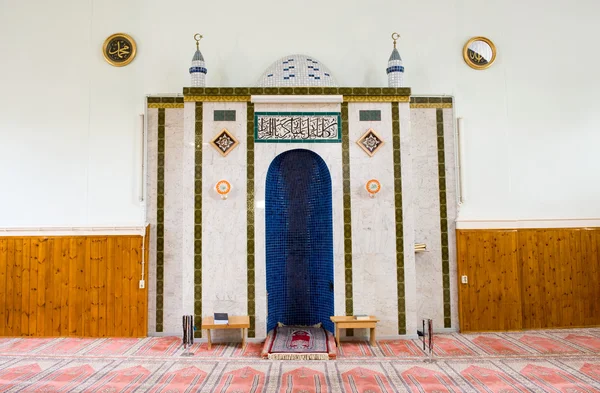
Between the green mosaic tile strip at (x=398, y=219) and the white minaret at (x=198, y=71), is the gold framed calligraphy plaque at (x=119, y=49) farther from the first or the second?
Answer: the green mosaic tile strip at (x=398, y=219)

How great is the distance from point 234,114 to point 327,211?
1.67m

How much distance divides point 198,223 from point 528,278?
14.4 feet

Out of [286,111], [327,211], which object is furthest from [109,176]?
[327,211]

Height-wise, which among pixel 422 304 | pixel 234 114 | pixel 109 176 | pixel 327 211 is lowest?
pixel 422 304

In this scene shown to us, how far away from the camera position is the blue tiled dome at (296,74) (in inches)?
211

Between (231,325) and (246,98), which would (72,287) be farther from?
(246,98)

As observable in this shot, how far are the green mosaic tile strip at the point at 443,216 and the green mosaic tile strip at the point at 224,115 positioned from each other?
273 centimetres

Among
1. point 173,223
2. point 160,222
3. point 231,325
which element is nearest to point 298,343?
point 231,325

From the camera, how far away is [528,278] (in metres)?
5.66

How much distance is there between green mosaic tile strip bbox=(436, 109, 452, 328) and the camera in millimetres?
5550

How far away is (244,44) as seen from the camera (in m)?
5.77

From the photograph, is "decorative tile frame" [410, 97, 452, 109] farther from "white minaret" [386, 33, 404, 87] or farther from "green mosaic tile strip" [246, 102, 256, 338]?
"green mosaic tile strip" [246, 102, 256, 338]

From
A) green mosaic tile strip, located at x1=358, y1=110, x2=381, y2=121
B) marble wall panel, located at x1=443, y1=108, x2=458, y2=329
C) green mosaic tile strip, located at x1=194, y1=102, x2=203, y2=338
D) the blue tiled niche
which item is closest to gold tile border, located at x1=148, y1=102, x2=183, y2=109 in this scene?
green mosaic tile strip, located at x1=194, y1=102, x2=203, y2=338

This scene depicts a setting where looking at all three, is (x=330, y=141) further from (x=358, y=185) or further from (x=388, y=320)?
(x=388, y=320)
